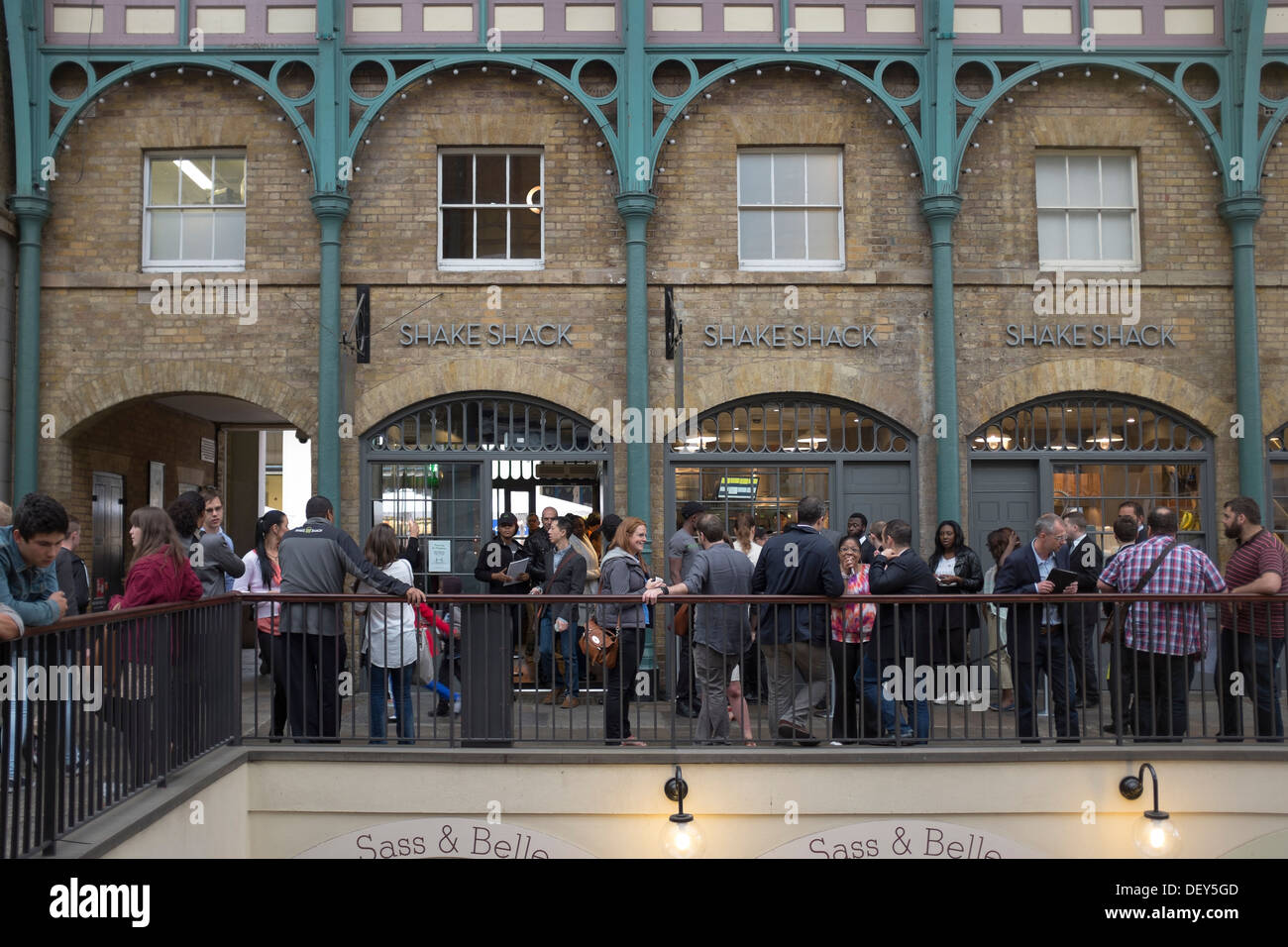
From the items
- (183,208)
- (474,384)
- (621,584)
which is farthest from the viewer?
(183,208)

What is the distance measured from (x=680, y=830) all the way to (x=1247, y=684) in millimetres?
4111

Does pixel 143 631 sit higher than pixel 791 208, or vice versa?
pixel 791 208

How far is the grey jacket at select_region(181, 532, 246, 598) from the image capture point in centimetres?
881

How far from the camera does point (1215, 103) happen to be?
12.1 m

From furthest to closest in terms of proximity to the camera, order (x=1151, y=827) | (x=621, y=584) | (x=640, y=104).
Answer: (x=640, y=104) → (x=621, y=584) → (x=1151, y=827)

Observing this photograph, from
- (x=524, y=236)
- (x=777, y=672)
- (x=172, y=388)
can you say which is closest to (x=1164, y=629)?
(x=777, y=672)

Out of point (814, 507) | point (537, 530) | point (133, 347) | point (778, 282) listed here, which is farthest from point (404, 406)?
point (814, 507)

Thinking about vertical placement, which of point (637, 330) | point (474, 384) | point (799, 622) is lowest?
point (799, 622)

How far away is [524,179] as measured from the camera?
40.2ft

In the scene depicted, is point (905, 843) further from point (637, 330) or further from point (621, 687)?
point (637, 330)

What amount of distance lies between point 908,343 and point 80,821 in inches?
361

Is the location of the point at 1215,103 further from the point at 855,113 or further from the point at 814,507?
the point at 814,507

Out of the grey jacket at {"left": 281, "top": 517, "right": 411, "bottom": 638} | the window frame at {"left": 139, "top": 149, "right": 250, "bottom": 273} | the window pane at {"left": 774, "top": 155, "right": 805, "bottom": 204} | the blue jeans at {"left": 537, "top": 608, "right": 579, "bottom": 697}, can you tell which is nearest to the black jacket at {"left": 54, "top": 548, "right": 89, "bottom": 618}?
the grey jacket at {"left": 281, "top": 517, "right": 411, "bottom": 638}

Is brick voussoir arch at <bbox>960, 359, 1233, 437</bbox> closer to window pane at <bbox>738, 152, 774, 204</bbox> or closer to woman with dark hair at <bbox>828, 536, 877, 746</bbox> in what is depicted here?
window pane at <bbox>738, 152, 774, 204</bbox>
